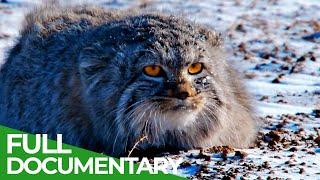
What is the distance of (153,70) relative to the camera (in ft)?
21.7

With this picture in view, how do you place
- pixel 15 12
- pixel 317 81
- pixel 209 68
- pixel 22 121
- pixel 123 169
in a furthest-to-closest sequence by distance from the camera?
pixel 15 12 < pixel 317 81 < pixel 22 121 < pixel 209 68 < pixel 123 169

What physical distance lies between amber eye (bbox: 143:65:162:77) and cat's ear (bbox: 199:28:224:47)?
66 centimetres

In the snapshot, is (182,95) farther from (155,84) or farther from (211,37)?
(211,37)

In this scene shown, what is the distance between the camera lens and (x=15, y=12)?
46.3 feet

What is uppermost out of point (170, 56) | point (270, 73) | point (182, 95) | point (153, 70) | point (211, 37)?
point (211, 37)

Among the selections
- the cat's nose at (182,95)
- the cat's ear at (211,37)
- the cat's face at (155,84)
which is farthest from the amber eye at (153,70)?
the cat's ear at (211,37)

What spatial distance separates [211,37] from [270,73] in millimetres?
4025

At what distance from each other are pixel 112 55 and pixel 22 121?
4.97 feet

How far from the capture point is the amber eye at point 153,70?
660 cm

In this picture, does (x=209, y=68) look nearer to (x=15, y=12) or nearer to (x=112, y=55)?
(x=112, y=55)

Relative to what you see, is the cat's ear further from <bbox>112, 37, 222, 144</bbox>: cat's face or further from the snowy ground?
the snowy ground

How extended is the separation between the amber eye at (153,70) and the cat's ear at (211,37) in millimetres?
657

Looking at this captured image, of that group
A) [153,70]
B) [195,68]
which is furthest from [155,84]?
[195,68]

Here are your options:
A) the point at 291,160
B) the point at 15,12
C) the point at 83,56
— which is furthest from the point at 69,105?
the point at 15,12
